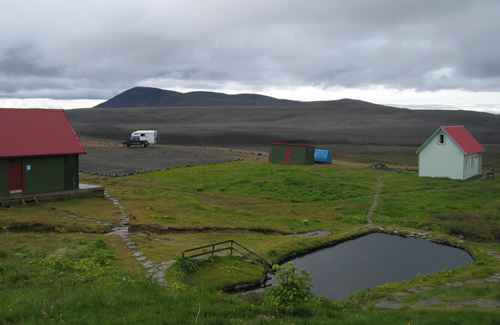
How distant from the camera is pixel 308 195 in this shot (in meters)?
38.0

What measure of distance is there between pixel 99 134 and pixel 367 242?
92.5 meters

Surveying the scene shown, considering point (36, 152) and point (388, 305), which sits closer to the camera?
point (388, 305)

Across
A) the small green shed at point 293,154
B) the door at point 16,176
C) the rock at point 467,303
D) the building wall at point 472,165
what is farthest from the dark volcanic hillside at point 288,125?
the rock at point 467,303

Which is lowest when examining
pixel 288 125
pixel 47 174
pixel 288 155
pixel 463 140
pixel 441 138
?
pixel 47 174

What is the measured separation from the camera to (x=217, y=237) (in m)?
22.6

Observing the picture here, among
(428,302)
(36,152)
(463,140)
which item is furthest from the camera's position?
(463,140)

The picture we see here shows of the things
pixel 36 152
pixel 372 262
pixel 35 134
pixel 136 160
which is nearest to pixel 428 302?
pixel 372 262

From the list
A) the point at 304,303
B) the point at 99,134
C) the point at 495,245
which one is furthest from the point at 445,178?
the point at 99,134

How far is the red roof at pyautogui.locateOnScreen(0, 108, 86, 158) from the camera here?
94.6 feet

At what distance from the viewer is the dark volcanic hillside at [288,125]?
103 metres

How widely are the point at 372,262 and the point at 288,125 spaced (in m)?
128

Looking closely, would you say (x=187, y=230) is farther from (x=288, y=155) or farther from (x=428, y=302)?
(x=288, y=155)

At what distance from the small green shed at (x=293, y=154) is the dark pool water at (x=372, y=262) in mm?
33645

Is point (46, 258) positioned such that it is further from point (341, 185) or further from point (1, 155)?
point (341, 185)
